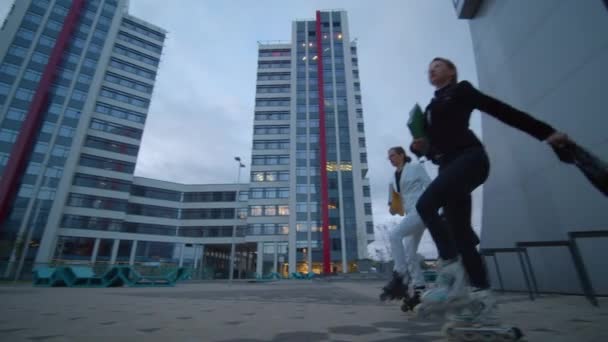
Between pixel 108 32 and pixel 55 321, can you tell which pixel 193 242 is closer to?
pixel 108 32

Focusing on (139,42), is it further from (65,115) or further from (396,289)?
(396,289)

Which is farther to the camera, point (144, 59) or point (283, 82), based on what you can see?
point (283, 82)

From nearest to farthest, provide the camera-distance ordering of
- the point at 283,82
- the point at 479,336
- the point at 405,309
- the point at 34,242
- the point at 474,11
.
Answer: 1. the point at 479,336
2. the point at 405,309
3. the point at 474,11
4. the point at 34,242
5. the point at 283,82

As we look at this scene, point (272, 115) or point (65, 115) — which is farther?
Answer: point (272, 115)

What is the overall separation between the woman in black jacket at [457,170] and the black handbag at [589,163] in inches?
2.3

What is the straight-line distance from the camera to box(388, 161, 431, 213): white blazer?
3.18 metres

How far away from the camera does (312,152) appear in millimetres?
40812

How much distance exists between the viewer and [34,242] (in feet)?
95.2

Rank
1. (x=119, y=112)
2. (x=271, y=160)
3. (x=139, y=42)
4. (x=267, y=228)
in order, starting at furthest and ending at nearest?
(x=139, y=42)
(x=271, y=160)
(x=267, y=228)
(x=119, y=112)

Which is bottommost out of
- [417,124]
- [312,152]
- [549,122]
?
[417,124]

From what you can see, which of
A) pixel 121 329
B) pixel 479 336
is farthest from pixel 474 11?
pixel 121 329

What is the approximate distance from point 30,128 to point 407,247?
4408 centimetres

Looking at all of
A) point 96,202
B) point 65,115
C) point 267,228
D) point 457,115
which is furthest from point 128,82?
point 457,115

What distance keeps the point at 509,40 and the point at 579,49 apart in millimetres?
1752
